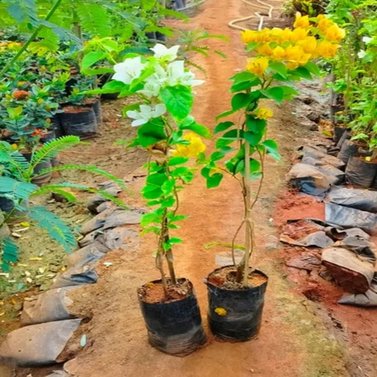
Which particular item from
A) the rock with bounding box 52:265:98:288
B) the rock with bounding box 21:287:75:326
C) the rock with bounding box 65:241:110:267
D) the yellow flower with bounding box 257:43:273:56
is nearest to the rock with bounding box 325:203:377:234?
the rock with bounding box 65:241:110:267

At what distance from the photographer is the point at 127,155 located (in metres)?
6.54

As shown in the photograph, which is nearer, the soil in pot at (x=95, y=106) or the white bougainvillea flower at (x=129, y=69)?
the white bougainvillea flower at (x=129, y=69)

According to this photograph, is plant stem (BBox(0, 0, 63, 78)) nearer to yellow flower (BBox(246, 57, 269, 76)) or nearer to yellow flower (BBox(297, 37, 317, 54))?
yellow flower (BBox(246, 57, 269, 76))

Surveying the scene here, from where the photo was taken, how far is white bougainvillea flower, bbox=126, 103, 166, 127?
6.77 ft

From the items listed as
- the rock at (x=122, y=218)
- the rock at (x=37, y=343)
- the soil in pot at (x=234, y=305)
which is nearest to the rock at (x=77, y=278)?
the rock at (x=37, y=343)

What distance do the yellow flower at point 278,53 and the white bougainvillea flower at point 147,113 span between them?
0.51 metres

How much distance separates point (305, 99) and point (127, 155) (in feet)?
11.4

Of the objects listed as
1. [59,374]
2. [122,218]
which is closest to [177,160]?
[59,374]

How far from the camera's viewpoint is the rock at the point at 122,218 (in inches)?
171

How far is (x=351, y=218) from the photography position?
14.2 ft

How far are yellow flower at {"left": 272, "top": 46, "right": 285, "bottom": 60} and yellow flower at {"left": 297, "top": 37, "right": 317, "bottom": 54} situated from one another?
91mm

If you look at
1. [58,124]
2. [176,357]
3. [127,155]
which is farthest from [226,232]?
[58,124]

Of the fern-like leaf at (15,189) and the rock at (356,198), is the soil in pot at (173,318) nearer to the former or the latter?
the fern-like leaf at (15,189)

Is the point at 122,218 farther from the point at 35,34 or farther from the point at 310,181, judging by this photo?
the point at 35,34
